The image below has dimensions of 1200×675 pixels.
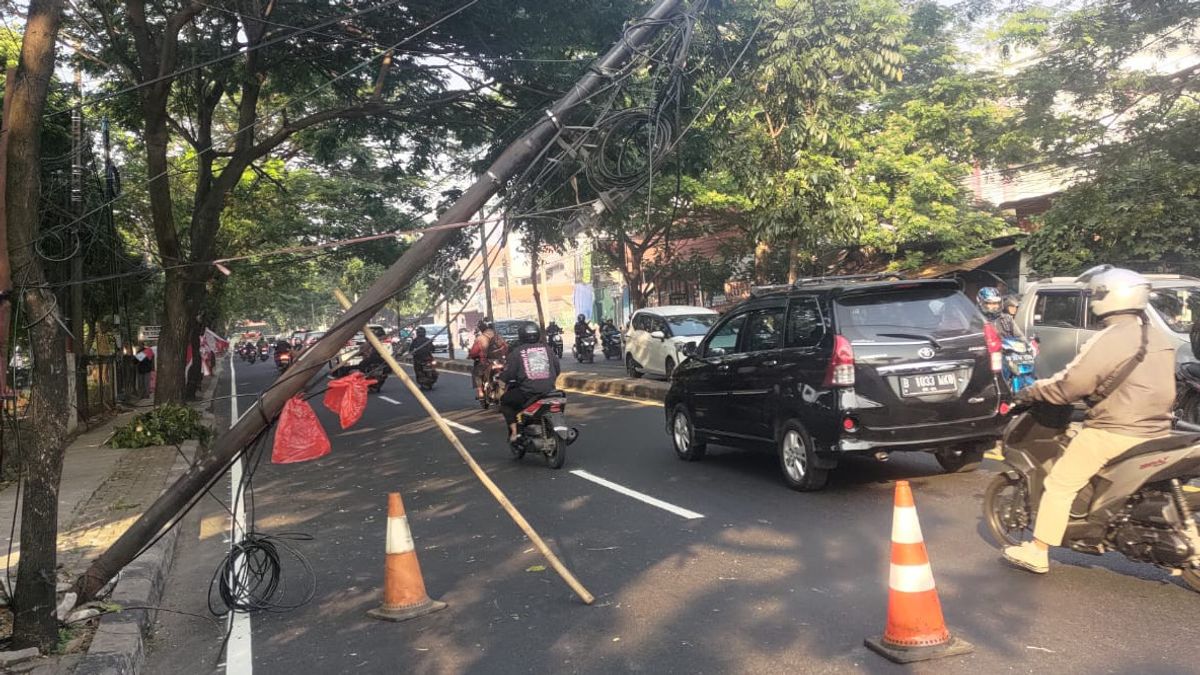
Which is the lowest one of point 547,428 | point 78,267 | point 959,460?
point 959,460

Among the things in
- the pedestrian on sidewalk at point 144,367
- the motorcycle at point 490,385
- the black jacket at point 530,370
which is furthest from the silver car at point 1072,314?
the pedestrian on sidewalk at point 144,367

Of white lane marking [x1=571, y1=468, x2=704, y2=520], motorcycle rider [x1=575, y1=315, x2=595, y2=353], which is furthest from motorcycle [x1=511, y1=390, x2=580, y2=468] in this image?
motorcycle rider [x1=575, y1=315, x2=595, y2=353]

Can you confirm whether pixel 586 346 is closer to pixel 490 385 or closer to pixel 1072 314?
pixel 490 385

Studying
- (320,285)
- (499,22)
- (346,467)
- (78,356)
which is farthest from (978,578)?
(320,285)

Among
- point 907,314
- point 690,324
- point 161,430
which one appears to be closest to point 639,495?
point 907,314

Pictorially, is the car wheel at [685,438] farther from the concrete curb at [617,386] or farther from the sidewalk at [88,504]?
the sidewalk at [88,504]

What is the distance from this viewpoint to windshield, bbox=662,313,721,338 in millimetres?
19281

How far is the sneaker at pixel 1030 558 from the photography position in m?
4.96

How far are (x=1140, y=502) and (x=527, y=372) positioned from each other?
6383mm

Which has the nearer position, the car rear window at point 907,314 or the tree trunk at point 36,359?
the tree trunk at point 36,359

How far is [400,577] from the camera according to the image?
17.0ft

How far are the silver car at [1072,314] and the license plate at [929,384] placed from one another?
4.28m

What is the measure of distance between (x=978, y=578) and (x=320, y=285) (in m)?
61.7

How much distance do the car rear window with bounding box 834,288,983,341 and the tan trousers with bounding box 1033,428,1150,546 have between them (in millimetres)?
2256
